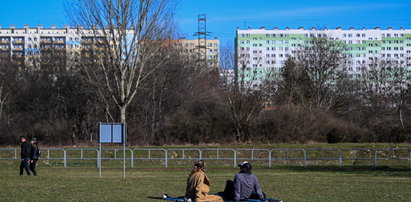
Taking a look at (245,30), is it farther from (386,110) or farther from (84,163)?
(84,163)

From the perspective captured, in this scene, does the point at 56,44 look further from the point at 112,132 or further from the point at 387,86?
the point at 112,132

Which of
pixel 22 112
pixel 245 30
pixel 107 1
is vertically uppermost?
pixel 245 30

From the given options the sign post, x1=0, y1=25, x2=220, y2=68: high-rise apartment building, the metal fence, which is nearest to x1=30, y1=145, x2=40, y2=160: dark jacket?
the sign post

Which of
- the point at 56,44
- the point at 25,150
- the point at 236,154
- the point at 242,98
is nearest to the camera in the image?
the point at 25,150

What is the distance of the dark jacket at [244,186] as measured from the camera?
1530 cm

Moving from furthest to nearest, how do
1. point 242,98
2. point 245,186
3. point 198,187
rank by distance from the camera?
point 242,98, point 198,187, point 245,186

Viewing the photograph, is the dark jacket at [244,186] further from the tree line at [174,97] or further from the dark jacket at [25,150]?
the tree line at [174,97]

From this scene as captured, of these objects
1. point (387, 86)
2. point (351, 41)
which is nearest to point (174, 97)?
point (387, 86)

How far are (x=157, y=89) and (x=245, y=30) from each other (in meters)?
73.1

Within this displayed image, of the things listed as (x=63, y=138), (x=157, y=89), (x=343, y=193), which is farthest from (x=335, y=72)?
(x=343, y=193)

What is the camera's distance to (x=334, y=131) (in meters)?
55.6

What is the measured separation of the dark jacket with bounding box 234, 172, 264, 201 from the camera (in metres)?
15.3

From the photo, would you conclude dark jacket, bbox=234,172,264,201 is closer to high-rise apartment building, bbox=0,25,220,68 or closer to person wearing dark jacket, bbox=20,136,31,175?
person wearing dark jacket, bbox=20,136,31,175

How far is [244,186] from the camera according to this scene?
606 inches
